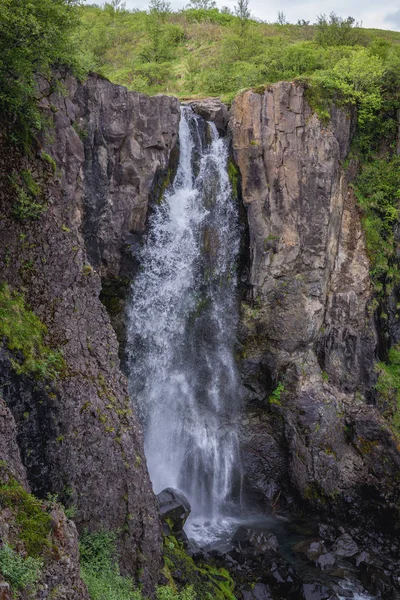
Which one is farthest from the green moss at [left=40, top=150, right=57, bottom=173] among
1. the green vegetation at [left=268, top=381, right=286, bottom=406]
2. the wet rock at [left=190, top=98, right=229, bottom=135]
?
the green vegetation at [left=268, top=381, right=286, bottom=406]

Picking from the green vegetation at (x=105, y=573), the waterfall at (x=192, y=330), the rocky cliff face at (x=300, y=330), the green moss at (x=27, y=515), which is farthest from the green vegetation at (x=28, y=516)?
the rocky cliff face at (x=300, y=330)

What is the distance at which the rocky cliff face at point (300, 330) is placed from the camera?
798 inches

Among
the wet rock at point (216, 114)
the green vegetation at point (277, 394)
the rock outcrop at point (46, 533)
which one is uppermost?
the wet rock at point (216, 114)

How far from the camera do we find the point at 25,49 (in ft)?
36.7

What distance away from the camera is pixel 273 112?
20.7 metres

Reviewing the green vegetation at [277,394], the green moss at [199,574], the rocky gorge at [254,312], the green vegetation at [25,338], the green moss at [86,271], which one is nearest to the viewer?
the green vegetation at [25,338]

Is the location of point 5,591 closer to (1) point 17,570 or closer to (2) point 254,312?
(1) point 17,570

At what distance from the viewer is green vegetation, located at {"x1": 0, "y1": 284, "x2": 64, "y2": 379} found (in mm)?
10523

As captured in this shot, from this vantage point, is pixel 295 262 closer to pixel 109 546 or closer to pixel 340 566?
pixel 340 566

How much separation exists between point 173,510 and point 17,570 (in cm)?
1031

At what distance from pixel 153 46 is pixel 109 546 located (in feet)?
106

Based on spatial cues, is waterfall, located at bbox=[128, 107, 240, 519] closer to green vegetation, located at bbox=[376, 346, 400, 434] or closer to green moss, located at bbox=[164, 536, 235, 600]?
green moss, located at bbox=[164, 536, 235, 600]

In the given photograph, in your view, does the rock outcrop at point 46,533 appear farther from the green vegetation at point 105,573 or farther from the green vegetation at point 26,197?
the green vegetation at point 26,197

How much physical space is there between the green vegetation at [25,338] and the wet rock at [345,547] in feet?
42.4
